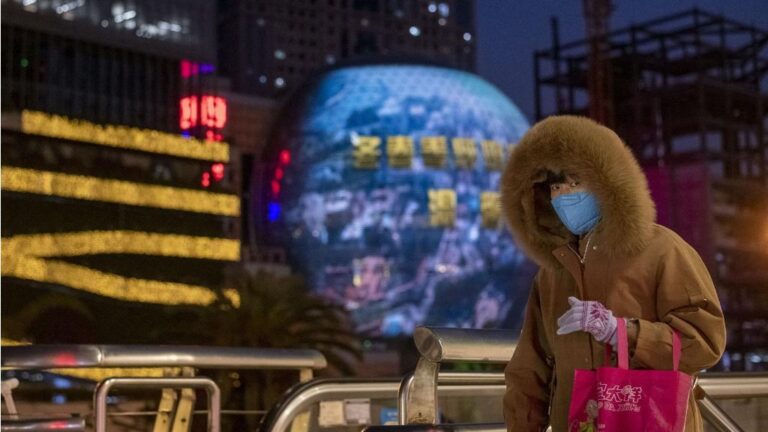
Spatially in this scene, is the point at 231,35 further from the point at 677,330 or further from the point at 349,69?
the point at 677,330

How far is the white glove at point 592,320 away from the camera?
8.20 ft

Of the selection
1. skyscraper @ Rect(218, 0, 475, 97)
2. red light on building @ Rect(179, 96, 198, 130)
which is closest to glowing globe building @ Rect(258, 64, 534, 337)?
red light on building @ Rect(179, 96, 198, 130)

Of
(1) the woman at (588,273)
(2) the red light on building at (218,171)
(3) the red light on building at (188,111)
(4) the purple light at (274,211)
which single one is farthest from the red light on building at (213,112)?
(1) the woman at (588,273)

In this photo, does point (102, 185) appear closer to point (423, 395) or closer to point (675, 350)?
point (423, 395)

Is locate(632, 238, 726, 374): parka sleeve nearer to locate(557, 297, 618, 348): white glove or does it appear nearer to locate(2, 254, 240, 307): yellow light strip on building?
locate(557, 297, 618, 348): white glove

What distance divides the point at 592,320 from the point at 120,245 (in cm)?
3823

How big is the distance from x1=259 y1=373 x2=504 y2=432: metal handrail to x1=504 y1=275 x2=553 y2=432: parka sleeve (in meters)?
1.23

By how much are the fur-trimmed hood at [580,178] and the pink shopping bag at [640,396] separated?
237 mm

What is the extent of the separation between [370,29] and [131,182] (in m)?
85.1

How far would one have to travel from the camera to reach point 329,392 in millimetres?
5129

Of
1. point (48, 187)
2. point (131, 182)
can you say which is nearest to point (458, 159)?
point (131, 182)

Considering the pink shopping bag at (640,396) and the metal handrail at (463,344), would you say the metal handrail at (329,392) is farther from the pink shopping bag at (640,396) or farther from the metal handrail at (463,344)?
the pink shopping bag at (640,396)

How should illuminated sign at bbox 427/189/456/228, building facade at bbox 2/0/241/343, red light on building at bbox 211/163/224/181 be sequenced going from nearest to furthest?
building facade at bbox 2/0/241/343 < red light on building at bbox 211/163/224/181 < illuminated sign at bbox 427/189/456/228

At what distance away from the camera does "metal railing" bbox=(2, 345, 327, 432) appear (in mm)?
4020
